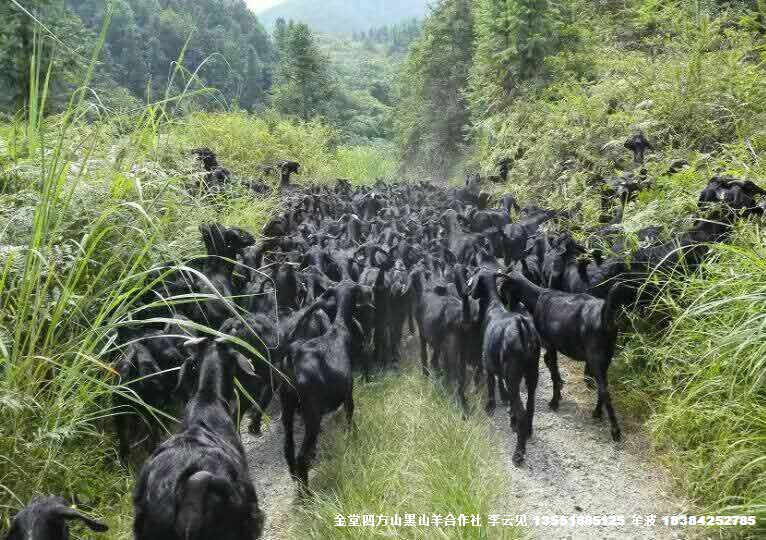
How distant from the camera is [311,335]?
5.11 metres

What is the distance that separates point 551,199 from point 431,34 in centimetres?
1804

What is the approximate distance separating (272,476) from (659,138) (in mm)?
8422

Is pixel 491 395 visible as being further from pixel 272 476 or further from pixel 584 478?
pixel 272 476

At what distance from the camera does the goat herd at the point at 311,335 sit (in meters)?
2.77

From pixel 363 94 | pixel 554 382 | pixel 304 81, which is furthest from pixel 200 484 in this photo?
pixel 363 94

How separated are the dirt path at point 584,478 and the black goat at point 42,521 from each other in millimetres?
2718

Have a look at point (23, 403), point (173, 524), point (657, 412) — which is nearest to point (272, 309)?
point (23, 403)

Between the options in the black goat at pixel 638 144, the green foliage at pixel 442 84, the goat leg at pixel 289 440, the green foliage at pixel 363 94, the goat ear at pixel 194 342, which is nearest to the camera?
the goat ear at pixel 194 342

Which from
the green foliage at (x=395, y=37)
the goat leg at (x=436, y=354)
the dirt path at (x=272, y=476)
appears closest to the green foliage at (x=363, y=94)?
the green foliage at (x=395, y=37)

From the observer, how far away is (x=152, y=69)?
161 ft

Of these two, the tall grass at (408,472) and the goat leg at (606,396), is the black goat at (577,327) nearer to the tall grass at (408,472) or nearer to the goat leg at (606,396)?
the goat leg at (606,396)

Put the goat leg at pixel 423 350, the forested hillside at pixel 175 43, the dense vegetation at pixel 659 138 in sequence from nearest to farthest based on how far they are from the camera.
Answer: the dense vegetation at pixel 659 138
the goat leg at pixel 423 350
the forested hillside at pixel 175 43

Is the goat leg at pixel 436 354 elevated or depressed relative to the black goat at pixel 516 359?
depressed

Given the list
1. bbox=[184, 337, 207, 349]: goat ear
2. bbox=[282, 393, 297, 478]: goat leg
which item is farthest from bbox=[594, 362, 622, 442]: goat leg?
bbox=[184, 337, 207, 349]: goat ear
